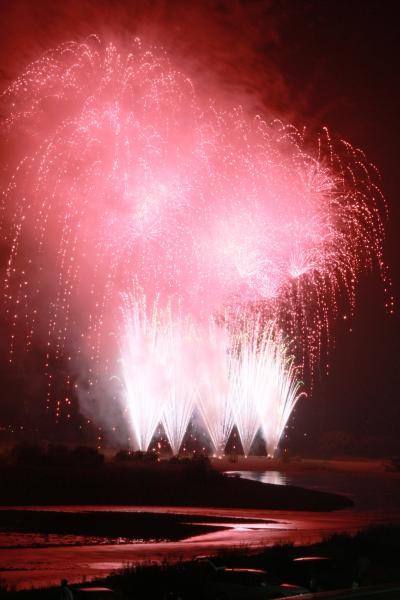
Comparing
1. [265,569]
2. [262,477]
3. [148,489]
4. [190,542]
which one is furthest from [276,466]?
[265,569]

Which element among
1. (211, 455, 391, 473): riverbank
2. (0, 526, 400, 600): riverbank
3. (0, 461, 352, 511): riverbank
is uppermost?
(211, 455, 391, 473): riverbank

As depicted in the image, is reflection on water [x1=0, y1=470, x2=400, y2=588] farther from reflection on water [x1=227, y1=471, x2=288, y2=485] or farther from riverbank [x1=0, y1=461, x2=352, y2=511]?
reflection on water [x1=227, y1=471, x2=288, y2=485]

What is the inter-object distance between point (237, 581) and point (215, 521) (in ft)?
68.3

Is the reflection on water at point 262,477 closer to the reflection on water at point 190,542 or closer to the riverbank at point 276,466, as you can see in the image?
the riverbank at point 276,466

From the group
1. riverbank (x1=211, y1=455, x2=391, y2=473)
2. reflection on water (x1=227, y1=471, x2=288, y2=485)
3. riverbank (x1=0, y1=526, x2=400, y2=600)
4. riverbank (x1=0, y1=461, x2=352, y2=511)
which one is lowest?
riverbank (x1=0, y1=526, x2=400, y2=600)

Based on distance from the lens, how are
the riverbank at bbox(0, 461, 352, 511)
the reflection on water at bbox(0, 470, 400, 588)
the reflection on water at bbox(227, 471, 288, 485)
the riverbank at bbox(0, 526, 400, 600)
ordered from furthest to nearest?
the reflection on water at bbox(227, 471, 288, 485), the riverbank at bbox(0, 461, 352, 511), the reflection on water at bbox(0, 470, 400, 588), the riverbank at bbox(0, 526, 400, 600)

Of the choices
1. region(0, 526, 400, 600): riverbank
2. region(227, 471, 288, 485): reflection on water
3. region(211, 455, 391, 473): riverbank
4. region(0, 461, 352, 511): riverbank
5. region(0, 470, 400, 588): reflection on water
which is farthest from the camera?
region(211, 455, 391, 473): riverbank

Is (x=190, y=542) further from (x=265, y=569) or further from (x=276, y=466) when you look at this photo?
(x=276, y=466)

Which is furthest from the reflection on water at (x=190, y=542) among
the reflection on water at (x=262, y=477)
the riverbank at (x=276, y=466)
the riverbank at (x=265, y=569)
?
the riverbank at (x=276, y=466)

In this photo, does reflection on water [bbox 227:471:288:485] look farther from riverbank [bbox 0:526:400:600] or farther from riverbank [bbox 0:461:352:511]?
riverbank [bbox 0:526:400:600]

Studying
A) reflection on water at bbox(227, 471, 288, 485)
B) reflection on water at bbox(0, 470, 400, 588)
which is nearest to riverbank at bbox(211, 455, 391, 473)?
reflection on water at bbox(227, 471, 288, 485)

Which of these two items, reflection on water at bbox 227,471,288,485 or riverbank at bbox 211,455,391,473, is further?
riverbank at bbox 211,455,391,473

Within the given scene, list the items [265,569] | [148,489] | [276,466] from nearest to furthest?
[265,569], [148,489], [276,466]

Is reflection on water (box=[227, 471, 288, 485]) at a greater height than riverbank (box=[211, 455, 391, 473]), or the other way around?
riverbank (box=[211, 455, 391, 473])
